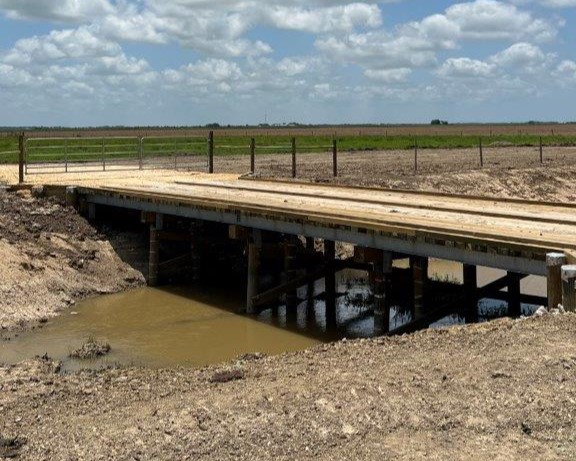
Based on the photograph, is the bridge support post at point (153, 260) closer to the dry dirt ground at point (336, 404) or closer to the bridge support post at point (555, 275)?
the dry dirt ground at point (336, 404)

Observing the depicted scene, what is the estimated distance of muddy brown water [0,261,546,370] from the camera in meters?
14.0

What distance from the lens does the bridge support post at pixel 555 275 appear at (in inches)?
401

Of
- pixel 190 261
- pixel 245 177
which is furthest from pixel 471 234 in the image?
pixel 245 177

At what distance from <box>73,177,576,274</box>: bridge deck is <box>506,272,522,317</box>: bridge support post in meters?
1.29

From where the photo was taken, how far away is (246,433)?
23.1 ft

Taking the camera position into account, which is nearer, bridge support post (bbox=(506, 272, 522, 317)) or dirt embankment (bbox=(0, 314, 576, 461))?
dirt embankment (bbox=(0, 314, 576, 461))

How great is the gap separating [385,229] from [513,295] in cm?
368

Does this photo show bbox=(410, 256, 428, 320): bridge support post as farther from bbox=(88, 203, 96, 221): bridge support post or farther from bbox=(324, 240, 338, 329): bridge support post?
bbox=(88, 203, 96, 221): bridge support post

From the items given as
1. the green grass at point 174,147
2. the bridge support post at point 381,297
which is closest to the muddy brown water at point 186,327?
the bridge support post at point 381,297

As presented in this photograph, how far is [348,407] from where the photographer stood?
24.1ft

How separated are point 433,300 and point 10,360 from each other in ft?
26.9

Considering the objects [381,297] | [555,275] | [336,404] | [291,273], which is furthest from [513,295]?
[336,404]

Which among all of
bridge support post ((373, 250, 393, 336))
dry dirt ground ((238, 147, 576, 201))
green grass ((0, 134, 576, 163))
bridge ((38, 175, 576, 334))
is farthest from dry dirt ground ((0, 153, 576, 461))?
green grass ((0, 134, 576, 163))

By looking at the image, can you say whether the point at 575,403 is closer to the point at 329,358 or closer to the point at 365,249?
the point at 329,358
